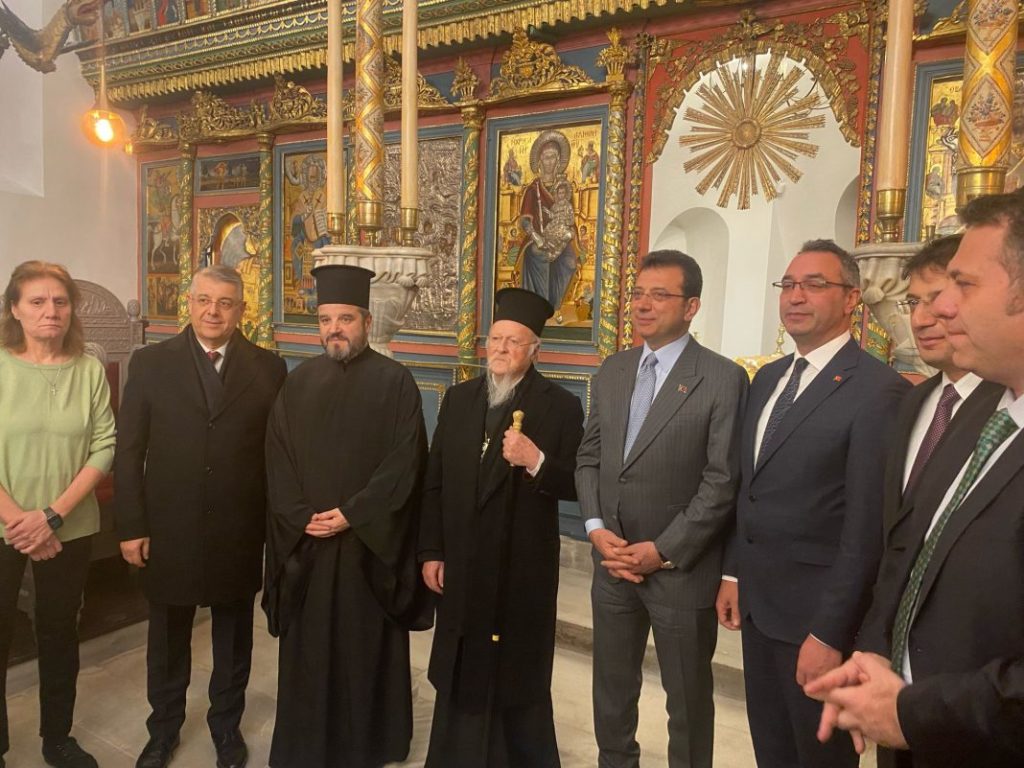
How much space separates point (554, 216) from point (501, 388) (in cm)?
366

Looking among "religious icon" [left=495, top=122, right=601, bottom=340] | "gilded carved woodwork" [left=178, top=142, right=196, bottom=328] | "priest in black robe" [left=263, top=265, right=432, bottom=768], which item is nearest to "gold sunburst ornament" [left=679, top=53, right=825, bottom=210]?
"religious icon" [left=495, top=122, right=601, bottom=340]

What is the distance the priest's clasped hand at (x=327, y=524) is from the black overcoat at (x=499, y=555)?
393mm

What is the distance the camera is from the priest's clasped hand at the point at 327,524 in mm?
2820

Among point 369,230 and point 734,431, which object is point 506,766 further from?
point 369,230

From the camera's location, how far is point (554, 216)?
621cm

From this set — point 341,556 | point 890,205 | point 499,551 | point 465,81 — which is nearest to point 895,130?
point 890,205

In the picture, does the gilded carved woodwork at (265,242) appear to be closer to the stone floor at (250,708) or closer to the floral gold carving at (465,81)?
the floral gold carving at (465,81)

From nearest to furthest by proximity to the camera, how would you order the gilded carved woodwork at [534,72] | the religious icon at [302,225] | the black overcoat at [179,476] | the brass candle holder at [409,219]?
the black overcoat at [179,476] → the brass candle holder at [409,219] → the gilded carved woodwork at [534,72] → the religious icon at [302,225]

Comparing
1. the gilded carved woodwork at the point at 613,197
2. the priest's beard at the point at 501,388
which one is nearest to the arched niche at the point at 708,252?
the gilded carved woodwork at the point at 613,197

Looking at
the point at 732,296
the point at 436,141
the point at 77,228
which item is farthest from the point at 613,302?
the point at 77,228

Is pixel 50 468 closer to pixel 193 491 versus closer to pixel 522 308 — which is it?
pixel 193 491

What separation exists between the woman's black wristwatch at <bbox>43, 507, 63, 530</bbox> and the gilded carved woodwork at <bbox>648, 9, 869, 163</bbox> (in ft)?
15.4

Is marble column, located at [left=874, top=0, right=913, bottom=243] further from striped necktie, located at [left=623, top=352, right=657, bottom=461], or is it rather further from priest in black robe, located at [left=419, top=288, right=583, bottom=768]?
priest in black robe, located at [left=419, top=288, right=583, bottom=768]

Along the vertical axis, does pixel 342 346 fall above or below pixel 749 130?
below
